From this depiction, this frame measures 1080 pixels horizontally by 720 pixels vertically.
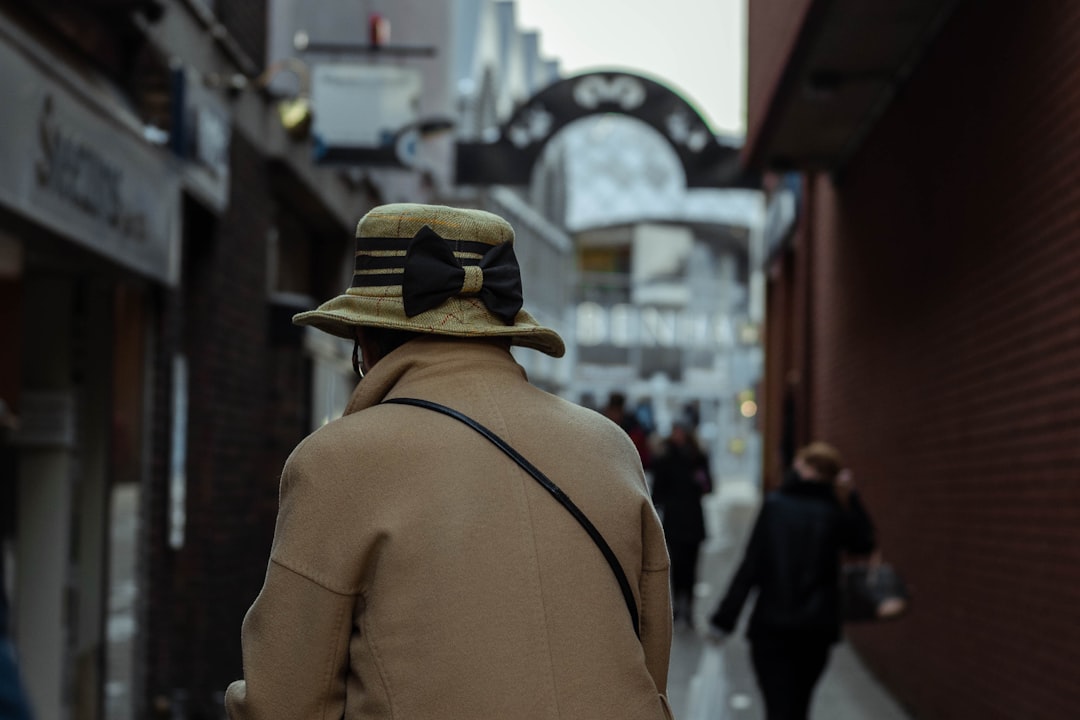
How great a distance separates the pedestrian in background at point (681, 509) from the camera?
13680 mm

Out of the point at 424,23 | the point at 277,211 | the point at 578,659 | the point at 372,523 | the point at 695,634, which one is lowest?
the point at 695,634

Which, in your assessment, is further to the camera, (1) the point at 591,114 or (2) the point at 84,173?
(1) the point at 591,114

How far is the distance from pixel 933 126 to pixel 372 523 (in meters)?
7.46

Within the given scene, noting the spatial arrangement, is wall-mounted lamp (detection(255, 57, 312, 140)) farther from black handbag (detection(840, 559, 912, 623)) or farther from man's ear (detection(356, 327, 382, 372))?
man's ear (detection(356, 327, 382, 372))

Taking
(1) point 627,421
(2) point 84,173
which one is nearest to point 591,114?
(1) point 627,421

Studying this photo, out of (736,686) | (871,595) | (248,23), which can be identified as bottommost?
(736,686)

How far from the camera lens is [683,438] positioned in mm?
14078

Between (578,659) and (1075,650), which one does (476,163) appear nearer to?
(1075,650)

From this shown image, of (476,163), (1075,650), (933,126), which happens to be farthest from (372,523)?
(476,163)

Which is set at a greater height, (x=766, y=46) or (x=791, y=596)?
(x=766, y=46)

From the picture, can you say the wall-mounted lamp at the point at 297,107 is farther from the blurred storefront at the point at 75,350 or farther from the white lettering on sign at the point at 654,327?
the white lettering on sign at the point at 654,327

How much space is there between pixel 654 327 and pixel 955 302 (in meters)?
55.4

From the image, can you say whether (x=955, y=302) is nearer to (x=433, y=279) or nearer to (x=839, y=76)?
(x=839, y=76)

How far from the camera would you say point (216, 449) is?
9453 mm
